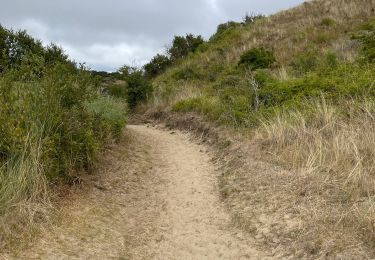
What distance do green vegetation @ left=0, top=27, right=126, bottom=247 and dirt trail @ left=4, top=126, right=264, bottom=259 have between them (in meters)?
0.42

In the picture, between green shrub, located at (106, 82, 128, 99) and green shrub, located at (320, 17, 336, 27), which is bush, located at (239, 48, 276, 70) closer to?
green shrub, located at (106, 82, 128, 99)

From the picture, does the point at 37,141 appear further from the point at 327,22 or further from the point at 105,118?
the point at 327,22

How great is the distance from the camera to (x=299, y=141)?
806 cm

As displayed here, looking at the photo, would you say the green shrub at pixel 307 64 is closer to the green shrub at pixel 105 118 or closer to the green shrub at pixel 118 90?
the green shrub at pixel 105 118

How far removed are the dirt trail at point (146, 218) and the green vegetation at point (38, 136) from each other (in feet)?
1.37

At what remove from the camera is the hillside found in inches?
212

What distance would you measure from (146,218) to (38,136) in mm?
2064

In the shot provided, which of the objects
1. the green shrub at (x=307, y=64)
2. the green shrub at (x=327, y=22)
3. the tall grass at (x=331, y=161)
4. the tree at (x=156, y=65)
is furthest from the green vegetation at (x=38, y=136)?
the tree at (x=156, y=65)

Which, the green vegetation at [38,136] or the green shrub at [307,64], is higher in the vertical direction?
the green shrub at [307,64]

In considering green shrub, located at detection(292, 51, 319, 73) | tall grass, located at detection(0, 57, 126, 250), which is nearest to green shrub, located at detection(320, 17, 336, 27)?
→ green shrub, located at detection(292, 51, 319, 73)

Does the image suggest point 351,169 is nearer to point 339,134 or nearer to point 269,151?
point 339,134

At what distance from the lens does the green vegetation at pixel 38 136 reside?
5.67m

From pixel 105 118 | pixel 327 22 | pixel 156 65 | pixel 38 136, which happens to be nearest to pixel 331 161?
pixel 38 136

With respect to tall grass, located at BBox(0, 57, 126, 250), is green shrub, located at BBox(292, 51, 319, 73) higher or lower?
higher
